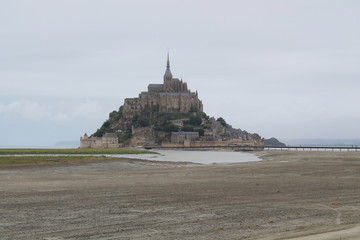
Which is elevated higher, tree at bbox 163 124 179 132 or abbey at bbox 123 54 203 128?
abbey at bbox 123 54 203 128

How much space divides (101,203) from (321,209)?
698 centimetres

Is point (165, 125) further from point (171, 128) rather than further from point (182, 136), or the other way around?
point (182, 136)

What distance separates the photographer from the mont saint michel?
168875 mm

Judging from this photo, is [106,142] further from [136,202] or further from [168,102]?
[136,202]

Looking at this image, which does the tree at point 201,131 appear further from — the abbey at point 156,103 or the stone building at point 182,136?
the abbey at point 156,103

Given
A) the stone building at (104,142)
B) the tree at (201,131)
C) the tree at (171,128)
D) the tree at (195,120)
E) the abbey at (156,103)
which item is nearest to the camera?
the stone building at (104,142)

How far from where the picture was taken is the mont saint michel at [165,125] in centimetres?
16888

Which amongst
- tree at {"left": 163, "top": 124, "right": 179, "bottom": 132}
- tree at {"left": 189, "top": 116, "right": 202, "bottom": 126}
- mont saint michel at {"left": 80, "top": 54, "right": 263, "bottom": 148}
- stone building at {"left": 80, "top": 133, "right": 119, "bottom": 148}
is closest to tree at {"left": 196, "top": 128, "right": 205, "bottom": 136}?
mont saint michel at {"left": 80, "top": 54, "right": 263, "bottom": 148}

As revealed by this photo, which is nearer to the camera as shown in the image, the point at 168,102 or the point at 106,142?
the point at 106,142

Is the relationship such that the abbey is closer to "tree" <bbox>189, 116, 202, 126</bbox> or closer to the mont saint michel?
the mont saint michel

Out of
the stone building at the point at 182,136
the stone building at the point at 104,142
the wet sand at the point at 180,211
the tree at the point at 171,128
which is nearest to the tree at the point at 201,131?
the stone building at the point at 182,136

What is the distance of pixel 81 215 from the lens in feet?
41.7

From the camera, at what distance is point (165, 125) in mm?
176000

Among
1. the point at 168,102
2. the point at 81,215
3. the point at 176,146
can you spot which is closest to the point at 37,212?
the point at 81,215
